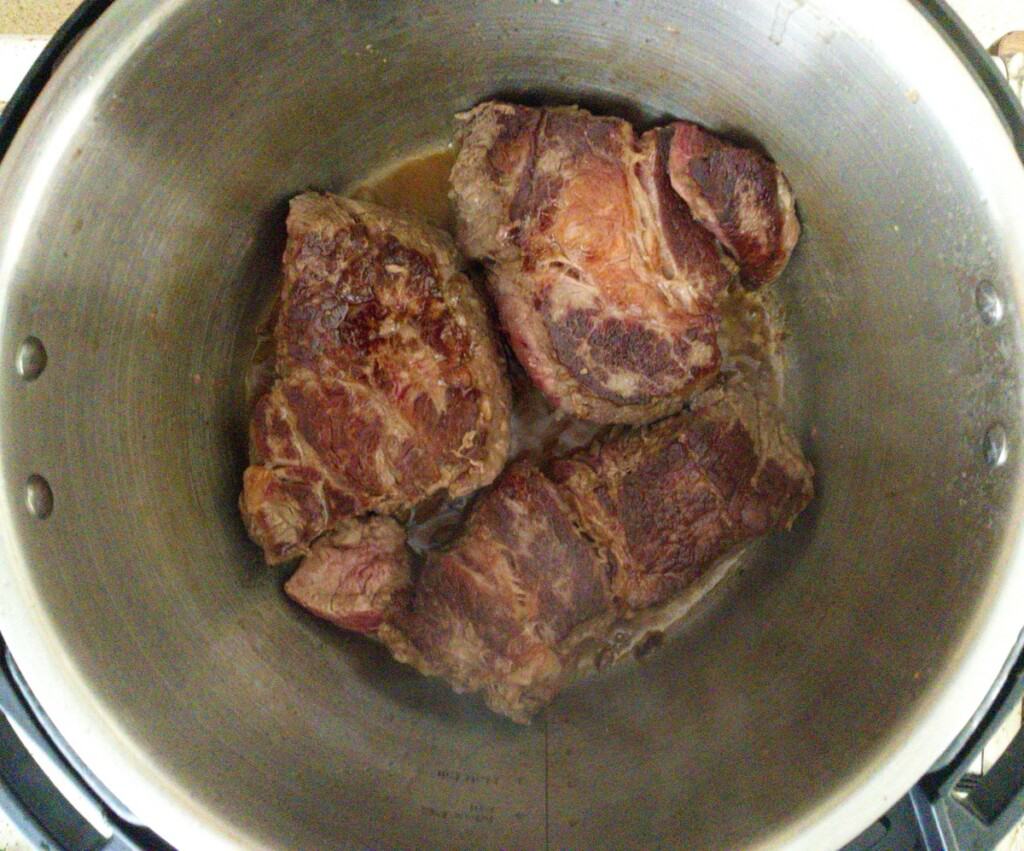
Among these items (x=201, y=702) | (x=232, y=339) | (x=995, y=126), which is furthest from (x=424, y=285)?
(x=995, y=126)

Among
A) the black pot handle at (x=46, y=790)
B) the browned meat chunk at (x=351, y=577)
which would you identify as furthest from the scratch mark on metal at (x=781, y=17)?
the black pot handle at (x=46, y=790)

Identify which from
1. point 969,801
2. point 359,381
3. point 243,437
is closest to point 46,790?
point 243,437

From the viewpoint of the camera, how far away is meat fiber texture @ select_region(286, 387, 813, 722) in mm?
1757

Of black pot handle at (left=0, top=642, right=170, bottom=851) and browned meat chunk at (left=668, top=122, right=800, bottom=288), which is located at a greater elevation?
browned meat chunk at (left=668, top=122, right=800, bottom=288)

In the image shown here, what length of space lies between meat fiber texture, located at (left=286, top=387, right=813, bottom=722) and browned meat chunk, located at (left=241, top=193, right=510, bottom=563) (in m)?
0.14

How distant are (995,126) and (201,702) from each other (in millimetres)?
1776

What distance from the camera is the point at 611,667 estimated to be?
205 cm

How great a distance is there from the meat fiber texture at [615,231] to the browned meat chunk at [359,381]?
0.16 m

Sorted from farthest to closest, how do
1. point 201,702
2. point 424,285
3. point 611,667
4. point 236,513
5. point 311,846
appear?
1. point 611,667
2. point 236,513
3. point 424,285
4. point 201,702
5. point 311,846

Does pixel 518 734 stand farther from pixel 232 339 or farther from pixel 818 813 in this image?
pixel 232 339

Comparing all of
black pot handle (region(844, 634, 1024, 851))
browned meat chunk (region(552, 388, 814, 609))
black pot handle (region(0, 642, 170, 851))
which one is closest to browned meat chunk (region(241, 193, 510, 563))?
browned meat chunk (region(552, 388, 814, 609))

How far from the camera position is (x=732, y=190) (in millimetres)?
1671

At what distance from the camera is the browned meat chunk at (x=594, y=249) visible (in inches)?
65.9

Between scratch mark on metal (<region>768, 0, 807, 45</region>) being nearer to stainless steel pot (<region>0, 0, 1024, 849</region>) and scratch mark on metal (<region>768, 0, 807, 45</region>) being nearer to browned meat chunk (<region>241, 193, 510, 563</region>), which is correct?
stainless steel pot (<region>0, 0, 1024, 849</region>)
